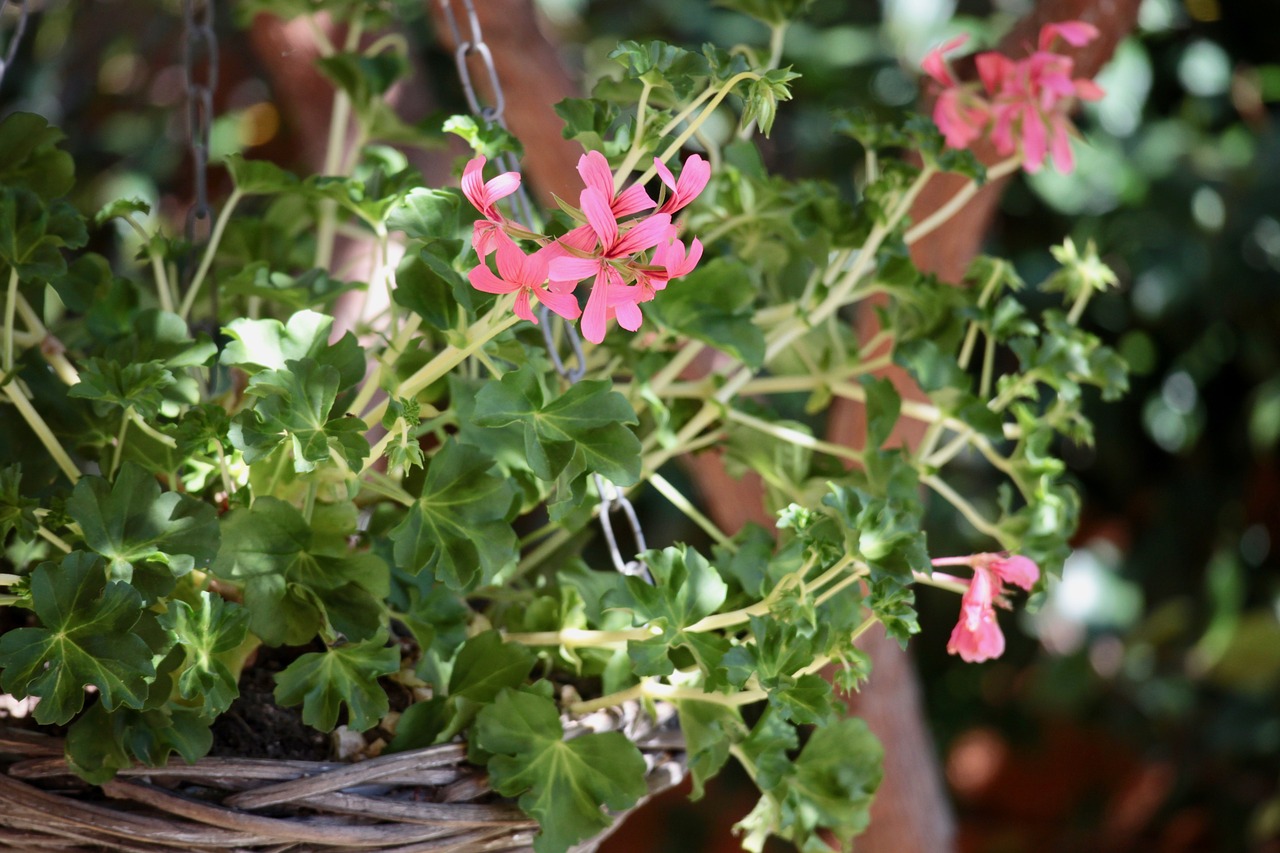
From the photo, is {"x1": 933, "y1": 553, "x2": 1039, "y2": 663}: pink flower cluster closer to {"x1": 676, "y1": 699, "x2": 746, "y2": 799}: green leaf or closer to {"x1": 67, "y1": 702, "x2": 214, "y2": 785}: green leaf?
{"x1": 676, "y1": 699, "x2": 746, "y2": 799}: green leaf

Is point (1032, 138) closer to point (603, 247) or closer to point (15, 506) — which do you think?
point (603, 247)

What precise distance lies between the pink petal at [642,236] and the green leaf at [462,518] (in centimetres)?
14

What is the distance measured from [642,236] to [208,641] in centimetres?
25

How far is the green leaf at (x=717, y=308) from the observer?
2.03ft

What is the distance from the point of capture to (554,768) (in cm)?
55

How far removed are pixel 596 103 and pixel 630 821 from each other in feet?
7.04

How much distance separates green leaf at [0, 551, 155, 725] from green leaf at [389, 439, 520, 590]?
0.37 feet

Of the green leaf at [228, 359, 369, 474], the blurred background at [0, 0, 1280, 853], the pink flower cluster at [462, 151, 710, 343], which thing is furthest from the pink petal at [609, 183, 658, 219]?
the blurred background at [0, 0, 1280, 853]

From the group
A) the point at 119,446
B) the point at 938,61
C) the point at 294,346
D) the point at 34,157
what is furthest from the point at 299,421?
the point at 938,61

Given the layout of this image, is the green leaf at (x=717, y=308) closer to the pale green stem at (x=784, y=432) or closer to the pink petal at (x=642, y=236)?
the pale green stem at (x=784, y=432)

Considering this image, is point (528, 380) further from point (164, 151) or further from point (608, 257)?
point (164, 151)

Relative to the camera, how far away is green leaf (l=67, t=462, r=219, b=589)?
495 mm

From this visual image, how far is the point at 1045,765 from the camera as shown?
7.82 feet

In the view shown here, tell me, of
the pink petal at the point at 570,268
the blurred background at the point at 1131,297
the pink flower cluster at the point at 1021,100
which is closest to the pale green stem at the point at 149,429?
the pink petal at the point at 570,268
